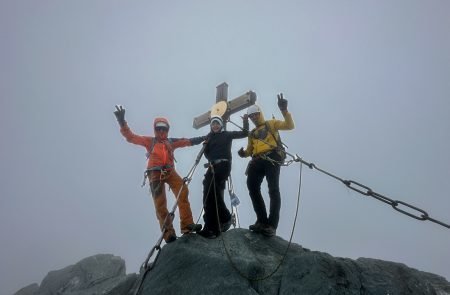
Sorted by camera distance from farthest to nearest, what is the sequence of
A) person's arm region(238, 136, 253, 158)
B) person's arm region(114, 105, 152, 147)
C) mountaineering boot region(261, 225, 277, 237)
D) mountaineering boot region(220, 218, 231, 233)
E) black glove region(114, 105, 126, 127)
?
person's arm region(238, 136, 253, 158)
person's arm region(114, 105, 152, 147)
black glove region(114, 105, 126, 127)
mountaineering boot region(220, 218, 231, 233)
mountaineering boot region(261, 225, 277, 237)

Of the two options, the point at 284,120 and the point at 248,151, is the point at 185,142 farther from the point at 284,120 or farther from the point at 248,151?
the point at 284,120

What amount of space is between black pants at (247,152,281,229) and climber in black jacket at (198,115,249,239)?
737 mm

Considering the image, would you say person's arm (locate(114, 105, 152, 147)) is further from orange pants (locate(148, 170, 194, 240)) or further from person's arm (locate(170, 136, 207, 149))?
orange pants (locate(148, 170, 194, 240))

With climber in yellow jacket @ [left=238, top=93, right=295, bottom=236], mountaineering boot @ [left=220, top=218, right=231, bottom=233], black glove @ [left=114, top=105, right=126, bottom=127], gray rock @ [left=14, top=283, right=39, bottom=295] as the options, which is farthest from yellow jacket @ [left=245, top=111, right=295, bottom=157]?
gray rock @ [left=14, top=283, right=39, bottom=295]

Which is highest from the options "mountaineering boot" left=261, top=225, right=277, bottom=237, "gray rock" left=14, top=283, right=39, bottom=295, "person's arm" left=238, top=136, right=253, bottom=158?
"person's arm" left=238, top=136, right=253, bottom=158

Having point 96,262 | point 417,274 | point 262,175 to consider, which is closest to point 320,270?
point 417,274

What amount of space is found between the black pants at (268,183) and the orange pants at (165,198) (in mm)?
1844

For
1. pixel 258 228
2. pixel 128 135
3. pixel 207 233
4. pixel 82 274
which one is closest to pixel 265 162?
pixel 258 228

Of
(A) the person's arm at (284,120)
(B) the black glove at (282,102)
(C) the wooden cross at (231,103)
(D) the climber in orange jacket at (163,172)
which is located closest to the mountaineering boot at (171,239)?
(D) the climber in orange jacket at (163,172)

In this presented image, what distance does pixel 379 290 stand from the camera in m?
5.71

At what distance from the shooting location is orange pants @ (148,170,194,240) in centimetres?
756

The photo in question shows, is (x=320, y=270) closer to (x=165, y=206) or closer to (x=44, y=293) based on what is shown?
(x=165, y=206)

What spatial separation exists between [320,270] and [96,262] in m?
16.8

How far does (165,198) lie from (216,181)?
58.7 inches
